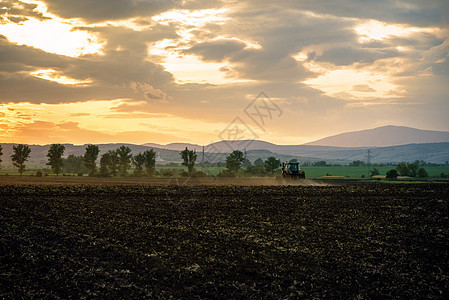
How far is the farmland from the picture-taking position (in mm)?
13547

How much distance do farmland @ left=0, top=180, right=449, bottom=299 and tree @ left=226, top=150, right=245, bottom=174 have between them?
76.8 m

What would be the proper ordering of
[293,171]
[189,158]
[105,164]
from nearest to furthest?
1. [293,171]
2. [189,158]
3. [105,164]

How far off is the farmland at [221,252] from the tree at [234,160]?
252ft

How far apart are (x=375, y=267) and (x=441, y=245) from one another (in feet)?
21.5

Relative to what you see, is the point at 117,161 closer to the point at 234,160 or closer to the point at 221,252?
the point at 234,160

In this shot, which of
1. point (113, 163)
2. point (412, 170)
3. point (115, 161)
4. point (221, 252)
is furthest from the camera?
point (412, 170)

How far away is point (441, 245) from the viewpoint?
20.5 m

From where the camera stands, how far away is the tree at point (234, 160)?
110m

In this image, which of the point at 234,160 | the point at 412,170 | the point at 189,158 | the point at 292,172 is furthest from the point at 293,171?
the point at 412,170

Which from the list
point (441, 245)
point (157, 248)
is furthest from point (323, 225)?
point (157, 248)

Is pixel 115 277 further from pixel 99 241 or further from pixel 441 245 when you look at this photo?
pixel 441 245

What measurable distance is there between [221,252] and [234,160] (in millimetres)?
92873

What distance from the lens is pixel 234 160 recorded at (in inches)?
4365

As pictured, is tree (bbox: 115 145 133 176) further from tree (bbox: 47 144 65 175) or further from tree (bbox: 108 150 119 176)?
tree (bbox: 47 144 65 175)
